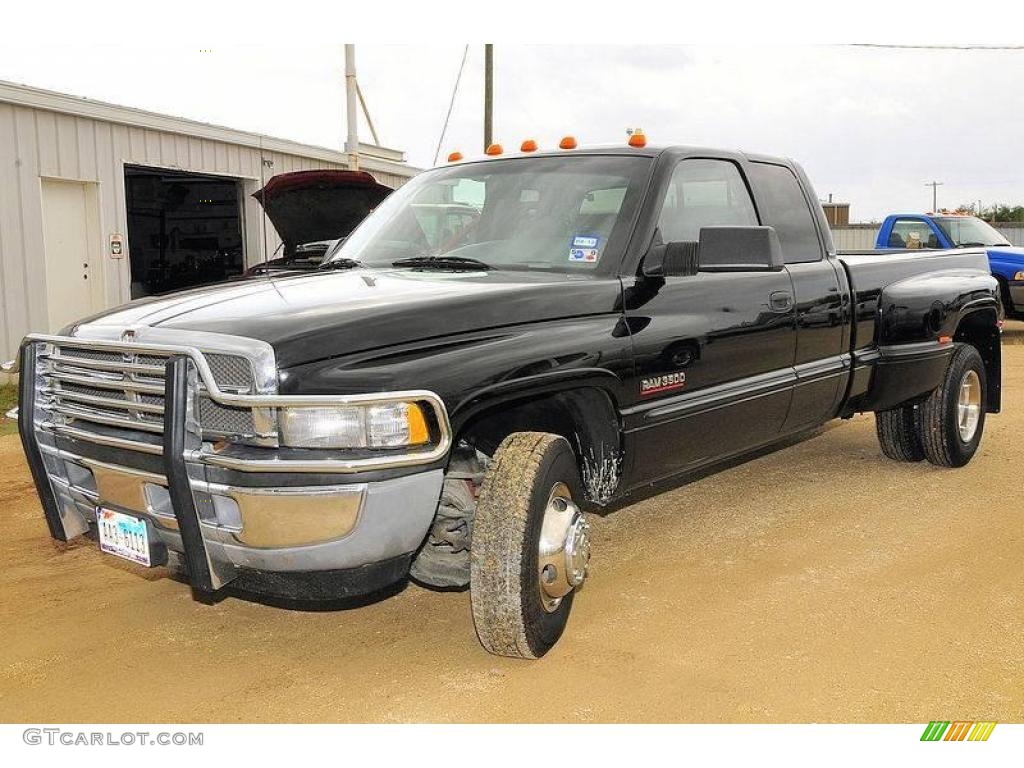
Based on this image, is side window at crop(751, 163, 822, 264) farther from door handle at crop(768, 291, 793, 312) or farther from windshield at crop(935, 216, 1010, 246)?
windshield at crop(935, 216, 1010, 246)

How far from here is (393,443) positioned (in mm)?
2967

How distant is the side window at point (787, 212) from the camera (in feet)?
16.7

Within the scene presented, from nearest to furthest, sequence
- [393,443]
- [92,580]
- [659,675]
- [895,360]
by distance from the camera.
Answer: [393,443] < [659,675] < [92,580] < [895,360]

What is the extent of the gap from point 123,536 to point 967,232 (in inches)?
574

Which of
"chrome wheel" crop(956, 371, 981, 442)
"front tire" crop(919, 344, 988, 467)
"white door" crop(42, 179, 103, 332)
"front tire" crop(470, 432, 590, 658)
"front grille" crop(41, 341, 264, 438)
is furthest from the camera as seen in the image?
"white door" crop(42, 179, 103, 332)

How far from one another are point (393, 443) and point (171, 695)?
4.07ft

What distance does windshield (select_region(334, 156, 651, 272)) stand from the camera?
4.12 meters

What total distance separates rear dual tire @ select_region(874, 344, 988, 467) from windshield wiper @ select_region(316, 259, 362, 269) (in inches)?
142

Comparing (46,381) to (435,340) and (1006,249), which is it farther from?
(1006,249)

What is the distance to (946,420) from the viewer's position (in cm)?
620

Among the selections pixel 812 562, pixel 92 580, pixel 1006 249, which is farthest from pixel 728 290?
pixel 1006 249

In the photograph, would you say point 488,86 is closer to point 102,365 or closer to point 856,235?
point 856,235

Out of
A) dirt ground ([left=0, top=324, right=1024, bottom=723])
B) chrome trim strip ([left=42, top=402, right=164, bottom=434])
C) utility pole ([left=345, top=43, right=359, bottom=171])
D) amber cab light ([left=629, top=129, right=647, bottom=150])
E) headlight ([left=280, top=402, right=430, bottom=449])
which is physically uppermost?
utility pole ([left=345, top=43, right=359, bottom=171])

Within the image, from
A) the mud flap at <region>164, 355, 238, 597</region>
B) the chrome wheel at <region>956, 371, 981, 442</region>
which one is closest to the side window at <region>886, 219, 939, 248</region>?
the chrome wheel at <region>956, 371, 981, 442</region>
